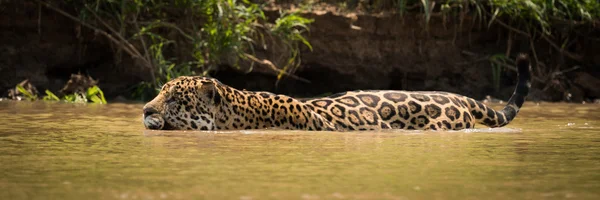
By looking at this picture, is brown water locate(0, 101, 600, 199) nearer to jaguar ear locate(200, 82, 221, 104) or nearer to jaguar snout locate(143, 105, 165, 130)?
jaguar snout locate(143, 105, 165, 130)

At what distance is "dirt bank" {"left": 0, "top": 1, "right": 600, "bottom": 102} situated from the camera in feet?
38.9

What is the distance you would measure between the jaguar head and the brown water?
30cm

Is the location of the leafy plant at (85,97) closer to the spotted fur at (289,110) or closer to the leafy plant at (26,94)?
the leafy plant at (26,94)

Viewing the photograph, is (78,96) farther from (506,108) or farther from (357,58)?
(506,108)

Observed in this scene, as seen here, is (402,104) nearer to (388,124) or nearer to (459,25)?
(388,124)

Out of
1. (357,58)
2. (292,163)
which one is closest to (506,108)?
(292,163)

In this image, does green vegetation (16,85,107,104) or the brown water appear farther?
green vegetation (16,85,107,104)

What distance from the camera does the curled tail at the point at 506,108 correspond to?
27.4ft

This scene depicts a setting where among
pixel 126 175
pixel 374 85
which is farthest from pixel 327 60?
pixel 126 175

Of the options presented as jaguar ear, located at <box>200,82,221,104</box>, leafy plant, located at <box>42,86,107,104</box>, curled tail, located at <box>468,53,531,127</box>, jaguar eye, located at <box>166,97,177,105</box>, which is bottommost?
leafy plant, located at <box>42,86,107,104</box>

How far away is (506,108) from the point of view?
862 cm

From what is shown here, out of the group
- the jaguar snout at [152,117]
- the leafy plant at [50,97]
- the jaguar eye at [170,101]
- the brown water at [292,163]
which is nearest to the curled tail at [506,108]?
the brown water at [292,163]

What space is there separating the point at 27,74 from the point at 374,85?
3.94 metres

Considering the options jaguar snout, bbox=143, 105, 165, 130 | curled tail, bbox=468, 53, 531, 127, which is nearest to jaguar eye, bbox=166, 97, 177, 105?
jaguar snout, bbox=143, 105, 165, 130
